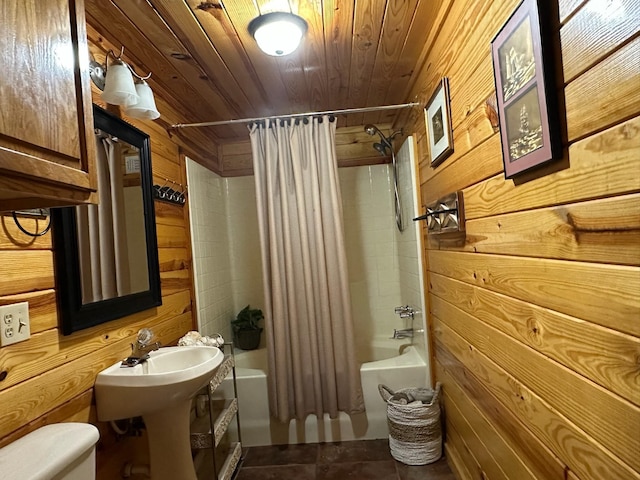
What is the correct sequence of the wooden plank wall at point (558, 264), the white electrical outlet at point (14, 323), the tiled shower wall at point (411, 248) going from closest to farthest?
the wooden plank wall at point (558, 264) < the white electrical outlet at point (14, 323) < the tiled shower wall at point (411, 248)

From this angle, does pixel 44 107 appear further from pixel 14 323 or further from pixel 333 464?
pixel 333 464

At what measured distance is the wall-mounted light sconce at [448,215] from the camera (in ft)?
5.14

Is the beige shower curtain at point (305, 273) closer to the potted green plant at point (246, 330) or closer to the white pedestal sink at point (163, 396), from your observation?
the potted green plant at point (246, 330)

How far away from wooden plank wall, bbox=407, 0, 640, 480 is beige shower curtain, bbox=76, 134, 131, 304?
4.74 ft

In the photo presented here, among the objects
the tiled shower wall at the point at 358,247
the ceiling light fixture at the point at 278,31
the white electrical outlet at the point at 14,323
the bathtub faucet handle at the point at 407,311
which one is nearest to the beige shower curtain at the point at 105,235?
the white electrical outlet at the point at 14,323

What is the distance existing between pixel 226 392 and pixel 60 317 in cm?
135

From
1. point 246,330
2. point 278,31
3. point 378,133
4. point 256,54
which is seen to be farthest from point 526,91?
point 246,330

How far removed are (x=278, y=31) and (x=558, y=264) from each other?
1.41 metres

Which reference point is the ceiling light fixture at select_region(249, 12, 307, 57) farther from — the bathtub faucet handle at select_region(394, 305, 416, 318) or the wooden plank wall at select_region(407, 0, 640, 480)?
the bathtub faucet handle at select_region(394, 305, 416, 318)

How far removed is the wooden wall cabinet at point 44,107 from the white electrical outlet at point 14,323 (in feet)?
0.93

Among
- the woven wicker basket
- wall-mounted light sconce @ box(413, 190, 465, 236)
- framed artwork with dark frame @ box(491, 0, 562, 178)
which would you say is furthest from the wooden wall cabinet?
the woven wicker basket

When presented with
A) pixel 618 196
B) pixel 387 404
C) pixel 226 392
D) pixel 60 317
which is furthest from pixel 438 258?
pixel 60 317

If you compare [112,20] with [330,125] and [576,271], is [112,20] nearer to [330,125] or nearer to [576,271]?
[330,125]

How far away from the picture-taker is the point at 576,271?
0.82m
